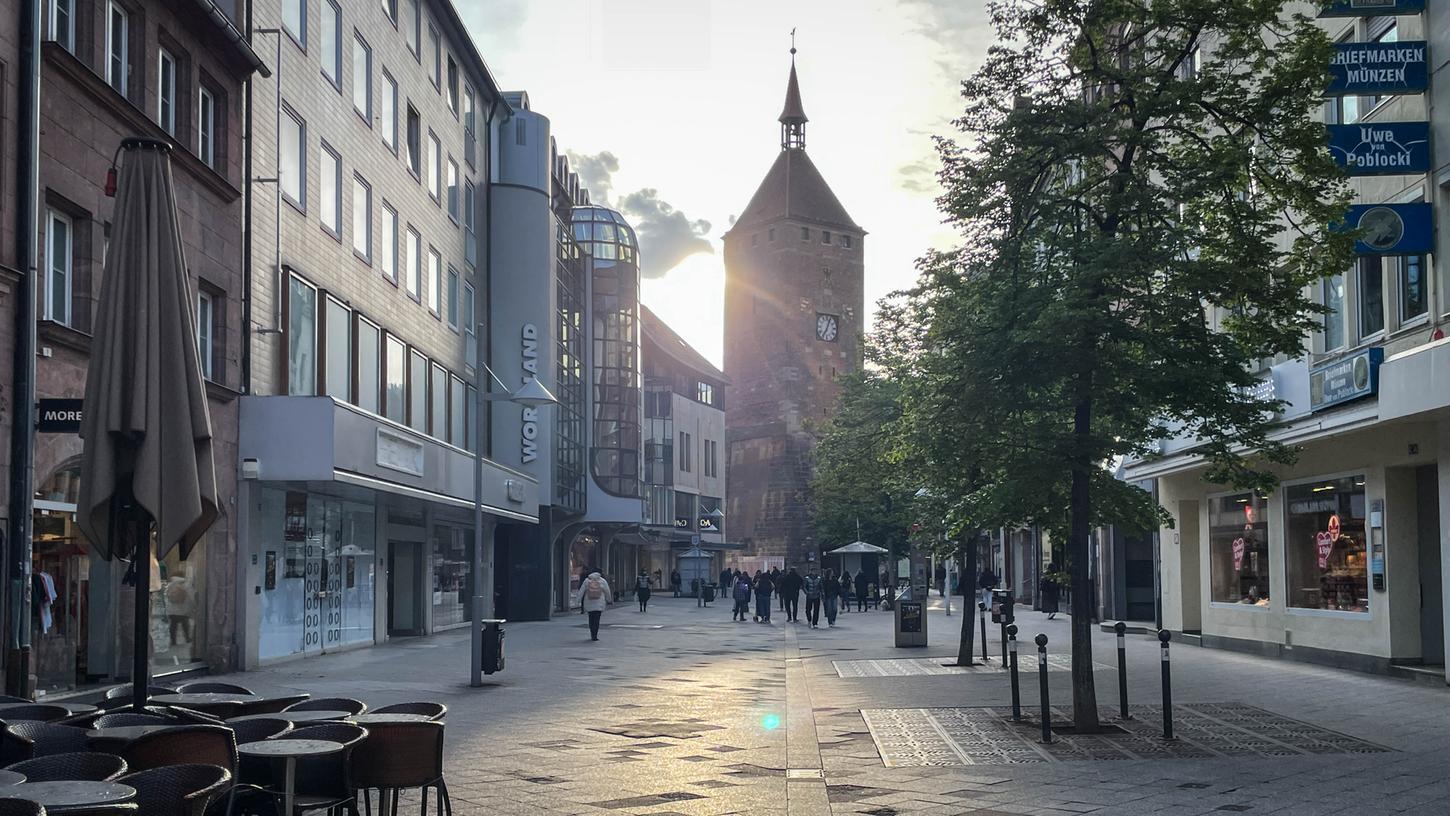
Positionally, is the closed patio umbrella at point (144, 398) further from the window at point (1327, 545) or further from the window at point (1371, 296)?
the window at point (1327, 545)

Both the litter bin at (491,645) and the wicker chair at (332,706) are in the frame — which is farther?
the litter bin at (491,645)

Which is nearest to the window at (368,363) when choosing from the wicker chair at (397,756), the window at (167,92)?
the window at (167,92)

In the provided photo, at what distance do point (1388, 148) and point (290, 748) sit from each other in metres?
14.5

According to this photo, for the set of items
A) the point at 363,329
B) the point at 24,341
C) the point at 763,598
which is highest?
the point at 363,329

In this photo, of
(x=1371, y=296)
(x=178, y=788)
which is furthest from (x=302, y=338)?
(x=178, y=788)

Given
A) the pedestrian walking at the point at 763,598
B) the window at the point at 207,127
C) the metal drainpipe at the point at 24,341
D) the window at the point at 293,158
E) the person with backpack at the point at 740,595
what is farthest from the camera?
the person with backpack at the point at 740,595

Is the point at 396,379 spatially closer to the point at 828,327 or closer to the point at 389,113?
the point at 389,113

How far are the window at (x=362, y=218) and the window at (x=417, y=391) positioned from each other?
3.56m

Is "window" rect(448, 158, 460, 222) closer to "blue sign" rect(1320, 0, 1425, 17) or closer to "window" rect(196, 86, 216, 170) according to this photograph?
"window" rect(196, 86, 216, 170)

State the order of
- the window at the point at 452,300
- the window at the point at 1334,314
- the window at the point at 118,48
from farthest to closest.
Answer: the window at the point at 452,300 < the window at the point at 1334,314 < the window at the point at 118,48

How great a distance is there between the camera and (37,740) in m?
7.46

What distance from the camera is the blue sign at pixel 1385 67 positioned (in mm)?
16734

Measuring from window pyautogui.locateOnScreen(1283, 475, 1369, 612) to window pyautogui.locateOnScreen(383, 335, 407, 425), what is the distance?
17.2 metres

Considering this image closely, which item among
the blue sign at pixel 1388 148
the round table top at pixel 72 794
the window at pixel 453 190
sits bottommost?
the round table top at pixel 72 794
